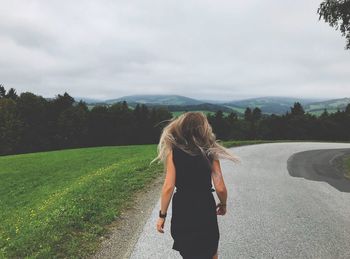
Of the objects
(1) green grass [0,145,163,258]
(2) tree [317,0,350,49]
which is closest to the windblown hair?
(1) green grass [0,145,163,258]

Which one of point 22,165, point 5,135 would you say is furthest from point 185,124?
point 5,135

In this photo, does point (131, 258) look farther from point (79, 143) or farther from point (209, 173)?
point (79, 143)

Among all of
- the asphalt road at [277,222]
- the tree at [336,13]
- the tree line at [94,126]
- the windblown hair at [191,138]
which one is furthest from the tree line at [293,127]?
the windblown hair at [191,138]

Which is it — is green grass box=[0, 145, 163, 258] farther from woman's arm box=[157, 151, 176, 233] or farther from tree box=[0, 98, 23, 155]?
tree box=[0, 98, 23, 155]

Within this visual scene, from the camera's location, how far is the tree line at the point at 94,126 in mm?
74250

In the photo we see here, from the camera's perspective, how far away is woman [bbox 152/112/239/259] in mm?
4430

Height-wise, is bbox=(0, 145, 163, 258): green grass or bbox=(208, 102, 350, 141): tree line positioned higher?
bbox=(0, 145, 163, 258): green grass

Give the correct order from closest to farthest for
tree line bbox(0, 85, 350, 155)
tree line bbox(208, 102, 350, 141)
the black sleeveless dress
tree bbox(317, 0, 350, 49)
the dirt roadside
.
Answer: the black sleeveless dress → the dirt roadside → tree bbox(317, 0, 350, 49) → tree line bbox(0, 85, 350, 155) → tree line bbox(208, 102, 350, 141)

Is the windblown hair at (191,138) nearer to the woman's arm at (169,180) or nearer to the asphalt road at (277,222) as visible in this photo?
the woman's arm at (169,180)

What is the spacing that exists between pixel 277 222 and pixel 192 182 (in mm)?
5153

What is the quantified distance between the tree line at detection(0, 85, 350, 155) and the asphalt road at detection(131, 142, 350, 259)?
65.7 meters

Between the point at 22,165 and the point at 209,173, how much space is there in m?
28.4

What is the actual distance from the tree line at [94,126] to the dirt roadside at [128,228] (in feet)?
218

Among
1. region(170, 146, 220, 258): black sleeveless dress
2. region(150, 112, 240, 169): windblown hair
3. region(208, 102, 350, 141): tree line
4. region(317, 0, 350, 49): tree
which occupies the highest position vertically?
region(317, 0, 350, 49): tree
